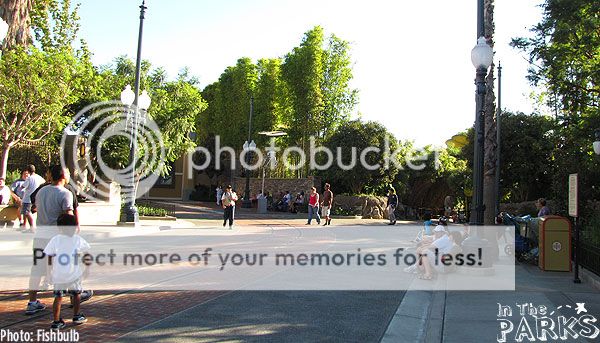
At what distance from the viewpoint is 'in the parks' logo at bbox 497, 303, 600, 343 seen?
5855 millimetres

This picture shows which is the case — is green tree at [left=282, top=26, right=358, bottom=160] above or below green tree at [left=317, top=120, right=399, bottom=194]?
above

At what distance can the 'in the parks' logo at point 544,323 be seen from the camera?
5855 mm

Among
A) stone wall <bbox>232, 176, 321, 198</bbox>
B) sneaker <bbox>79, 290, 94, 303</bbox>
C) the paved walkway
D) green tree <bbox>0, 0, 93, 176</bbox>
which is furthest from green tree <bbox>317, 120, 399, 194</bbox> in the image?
sneaker <bbox>79, 290, 94, 303</bbox>

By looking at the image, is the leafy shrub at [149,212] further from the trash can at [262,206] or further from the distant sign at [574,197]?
the distant sign at [574,197]

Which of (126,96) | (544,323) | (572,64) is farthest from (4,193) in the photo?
(572,64)

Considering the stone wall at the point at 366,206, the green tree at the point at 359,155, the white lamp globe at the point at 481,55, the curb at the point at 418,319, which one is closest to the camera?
the curb at the point at 418,319

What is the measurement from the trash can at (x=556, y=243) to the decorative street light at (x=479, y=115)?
197cm

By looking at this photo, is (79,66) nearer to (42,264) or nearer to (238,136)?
(42,264)

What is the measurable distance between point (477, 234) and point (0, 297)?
26.4ft

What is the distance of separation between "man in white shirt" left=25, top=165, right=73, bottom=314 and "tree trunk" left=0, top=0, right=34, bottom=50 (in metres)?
16.5

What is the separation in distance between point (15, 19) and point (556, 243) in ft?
67.6

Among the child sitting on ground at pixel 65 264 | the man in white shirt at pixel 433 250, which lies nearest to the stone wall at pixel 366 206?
the man in white shirt at pixel 433 250

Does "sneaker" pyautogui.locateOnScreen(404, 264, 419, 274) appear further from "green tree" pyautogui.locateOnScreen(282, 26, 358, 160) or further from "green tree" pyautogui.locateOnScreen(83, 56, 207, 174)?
"green tree" pyautogui.locateOnScreen(282, 26, 358, 160)

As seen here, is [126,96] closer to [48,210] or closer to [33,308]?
[48,210]
